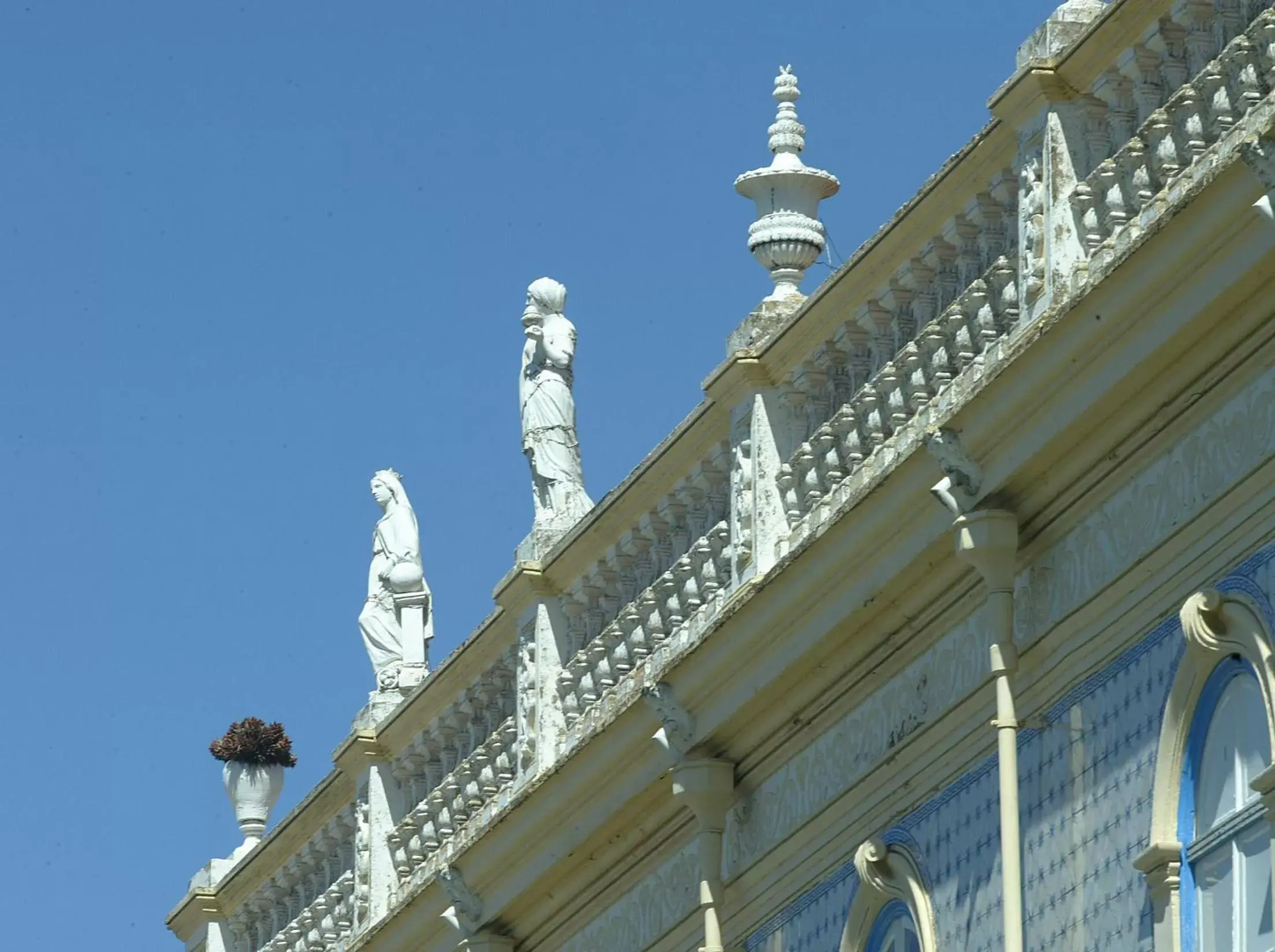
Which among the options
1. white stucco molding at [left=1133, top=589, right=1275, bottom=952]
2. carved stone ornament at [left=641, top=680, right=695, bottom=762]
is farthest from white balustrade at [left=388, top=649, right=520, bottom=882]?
white stucco molding at [left=1133, top=589, right=1275, bottom=952]

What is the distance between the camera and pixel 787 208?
19672mm

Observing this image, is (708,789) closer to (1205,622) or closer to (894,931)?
(894,931)

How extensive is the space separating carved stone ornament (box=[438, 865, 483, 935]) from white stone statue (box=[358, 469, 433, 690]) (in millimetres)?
2765

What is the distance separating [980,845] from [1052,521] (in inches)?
58.3

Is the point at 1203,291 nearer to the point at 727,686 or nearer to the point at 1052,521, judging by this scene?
the point at 1052,521

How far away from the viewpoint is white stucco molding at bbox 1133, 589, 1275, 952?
48.1 feet


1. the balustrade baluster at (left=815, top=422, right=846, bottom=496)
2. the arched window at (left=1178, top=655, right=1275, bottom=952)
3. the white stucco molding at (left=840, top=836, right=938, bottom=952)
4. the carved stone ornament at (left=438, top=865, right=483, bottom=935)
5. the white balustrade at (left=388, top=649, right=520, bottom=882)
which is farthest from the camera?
the white balustrade at (left=388, top=649, right=520, bottom=882)

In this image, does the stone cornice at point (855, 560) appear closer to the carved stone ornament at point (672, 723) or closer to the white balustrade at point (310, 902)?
the carved stone ornament at point (672, 723)

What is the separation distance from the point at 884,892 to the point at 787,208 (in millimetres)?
4101

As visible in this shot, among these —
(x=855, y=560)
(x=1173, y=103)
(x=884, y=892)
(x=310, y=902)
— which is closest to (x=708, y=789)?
(x=884, y=892)

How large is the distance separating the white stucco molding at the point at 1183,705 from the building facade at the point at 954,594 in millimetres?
18

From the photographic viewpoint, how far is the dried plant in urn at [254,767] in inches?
1044

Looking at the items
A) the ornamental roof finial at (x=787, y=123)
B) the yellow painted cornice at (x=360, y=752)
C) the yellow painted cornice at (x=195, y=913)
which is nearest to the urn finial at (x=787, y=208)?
the ornamental roof finial at (x=787, y=123)

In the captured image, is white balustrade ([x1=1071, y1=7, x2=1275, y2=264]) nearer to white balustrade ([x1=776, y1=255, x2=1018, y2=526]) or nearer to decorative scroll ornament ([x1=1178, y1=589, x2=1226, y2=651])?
white balustrade ([x1=776, y1=255, x2=1018, y2=526])
